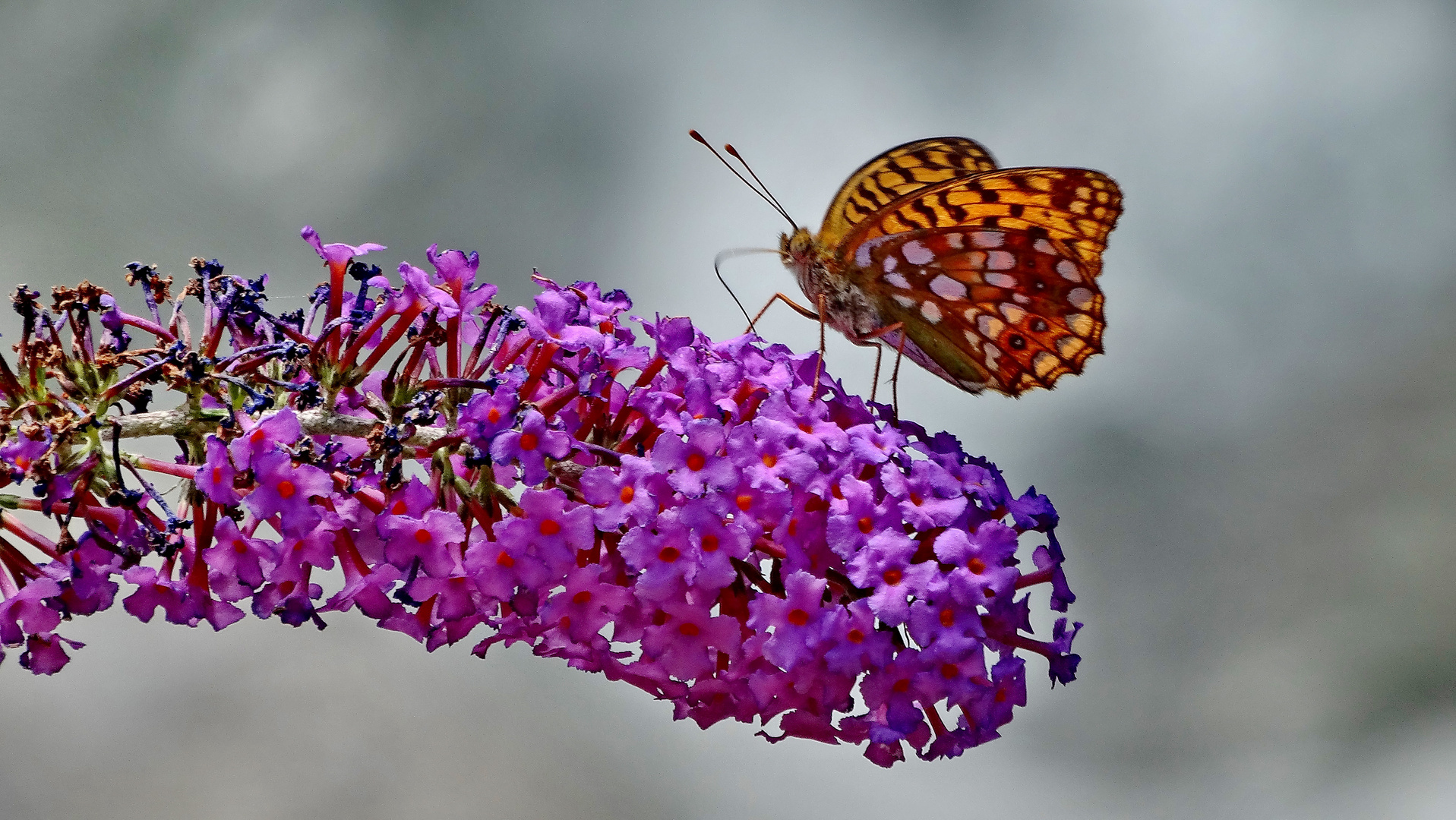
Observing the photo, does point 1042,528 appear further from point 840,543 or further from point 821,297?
point 821,297

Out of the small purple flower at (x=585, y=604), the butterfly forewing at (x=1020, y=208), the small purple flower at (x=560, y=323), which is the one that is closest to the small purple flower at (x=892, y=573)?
the small purple flower at (x=585, y=604)

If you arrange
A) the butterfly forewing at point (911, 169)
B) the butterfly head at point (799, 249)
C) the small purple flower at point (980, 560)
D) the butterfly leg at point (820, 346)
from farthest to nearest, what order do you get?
the butterfly forewing at point (911, 169), the butterfly head at point (799, 249), the butterfly leg at point (820, 346), the small purple flower at point (980, 560)

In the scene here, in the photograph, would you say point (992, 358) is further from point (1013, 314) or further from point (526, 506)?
point (526, 506)

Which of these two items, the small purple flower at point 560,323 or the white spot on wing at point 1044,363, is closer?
the small purple flower at point 560,323

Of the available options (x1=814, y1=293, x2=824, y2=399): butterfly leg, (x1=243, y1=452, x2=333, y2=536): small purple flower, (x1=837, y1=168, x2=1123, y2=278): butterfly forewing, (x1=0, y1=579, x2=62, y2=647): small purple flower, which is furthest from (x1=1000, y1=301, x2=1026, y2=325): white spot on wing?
(x1=0, y1=579, x2=62, y2=647): small purple flower

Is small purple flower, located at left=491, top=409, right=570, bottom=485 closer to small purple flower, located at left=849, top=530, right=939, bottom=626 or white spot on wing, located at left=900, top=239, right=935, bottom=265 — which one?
small purple flower, located at left=849, top=530, right=939, bottom=626

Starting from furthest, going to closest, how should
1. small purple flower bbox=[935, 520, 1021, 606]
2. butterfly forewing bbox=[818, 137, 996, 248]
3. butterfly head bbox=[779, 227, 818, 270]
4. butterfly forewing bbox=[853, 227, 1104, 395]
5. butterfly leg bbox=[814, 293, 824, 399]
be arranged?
butterfly forewing bbox=[818, 137, 996, 248] < butterfly head bbox=[779, 227, 818, 270] < butterfly forewing bbox=[853, 227, 1104, 395] < butterfly leg bbox=[814, 293, 824, 399] < small purple flower bbox=[935, 520, 1021, 606]

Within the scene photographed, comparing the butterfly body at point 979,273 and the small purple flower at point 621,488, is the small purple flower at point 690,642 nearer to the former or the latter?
the small purple flower at point 621,488

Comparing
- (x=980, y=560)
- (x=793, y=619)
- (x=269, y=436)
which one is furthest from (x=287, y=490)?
(x=980, y=560)
